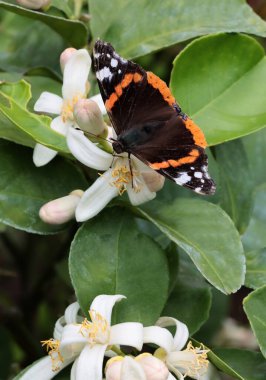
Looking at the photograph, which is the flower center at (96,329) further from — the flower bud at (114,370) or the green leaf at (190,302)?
the green leaf at (190,302)

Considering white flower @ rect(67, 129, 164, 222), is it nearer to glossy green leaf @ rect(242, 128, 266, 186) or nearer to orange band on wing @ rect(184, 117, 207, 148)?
orange band on wing @ rect(184, 117, 207, 148)

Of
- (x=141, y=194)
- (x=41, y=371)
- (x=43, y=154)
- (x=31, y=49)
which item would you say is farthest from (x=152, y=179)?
(x=31, y=49)

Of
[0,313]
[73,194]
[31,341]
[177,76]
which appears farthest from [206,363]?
[0,313]

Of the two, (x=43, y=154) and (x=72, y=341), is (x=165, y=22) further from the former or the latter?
(x=72, y=341)

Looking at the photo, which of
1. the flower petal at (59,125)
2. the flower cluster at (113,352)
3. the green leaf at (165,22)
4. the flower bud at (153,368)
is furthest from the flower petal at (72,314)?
the green leaf at (165,22)

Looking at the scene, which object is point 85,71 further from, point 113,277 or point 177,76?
point 113,277
